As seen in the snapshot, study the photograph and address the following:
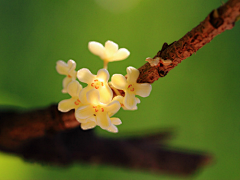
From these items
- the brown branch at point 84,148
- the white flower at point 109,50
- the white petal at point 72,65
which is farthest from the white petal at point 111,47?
the brown branch at point 84,148

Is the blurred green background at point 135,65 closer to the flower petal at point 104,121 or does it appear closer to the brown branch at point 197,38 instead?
the flower petal at point 104,121

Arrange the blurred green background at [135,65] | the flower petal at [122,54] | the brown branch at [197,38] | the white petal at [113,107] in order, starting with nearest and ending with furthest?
the brown branch at [197,38]
the white petal at [113,107]
the flower petal at [122,54]
the blurred green background at [135,65]

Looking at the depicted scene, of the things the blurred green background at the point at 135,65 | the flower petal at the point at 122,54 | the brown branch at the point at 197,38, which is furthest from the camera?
the blurred green background at the point at 135,65

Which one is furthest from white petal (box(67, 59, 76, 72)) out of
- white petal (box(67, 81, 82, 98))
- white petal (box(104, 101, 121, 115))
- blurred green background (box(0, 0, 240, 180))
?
blurred green background (box(0, 0, 240, 180))

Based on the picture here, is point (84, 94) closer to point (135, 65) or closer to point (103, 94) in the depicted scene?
Answer: point (103, 94)

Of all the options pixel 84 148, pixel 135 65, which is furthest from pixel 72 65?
pixel 135 65

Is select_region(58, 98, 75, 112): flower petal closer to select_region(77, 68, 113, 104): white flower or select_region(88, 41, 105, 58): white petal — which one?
select_region(77, 68, 113, 104): white flower

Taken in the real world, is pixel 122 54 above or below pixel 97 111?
above

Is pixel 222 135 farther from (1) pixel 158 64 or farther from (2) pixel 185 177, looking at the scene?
(1) pixel 158 64
